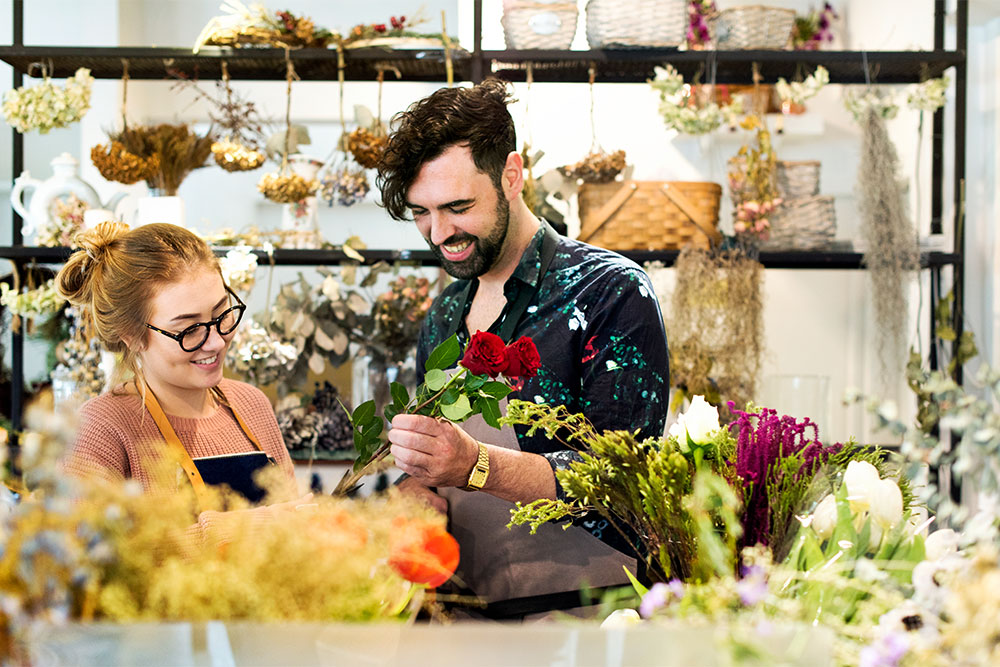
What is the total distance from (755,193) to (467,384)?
2.29m

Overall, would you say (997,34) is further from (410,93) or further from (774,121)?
(410,93)

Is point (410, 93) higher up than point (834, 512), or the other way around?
point (410, 93)

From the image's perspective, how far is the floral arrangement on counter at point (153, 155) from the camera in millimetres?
2924

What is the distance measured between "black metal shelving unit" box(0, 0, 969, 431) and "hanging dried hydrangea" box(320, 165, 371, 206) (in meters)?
0.23

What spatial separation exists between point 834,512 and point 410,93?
3.45 meters

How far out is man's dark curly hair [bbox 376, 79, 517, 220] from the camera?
1585 millimetres

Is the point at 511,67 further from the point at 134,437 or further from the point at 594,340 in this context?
the point at 134,437

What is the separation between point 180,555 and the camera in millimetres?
645

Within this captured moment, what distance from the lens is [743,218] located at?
305 centimetres

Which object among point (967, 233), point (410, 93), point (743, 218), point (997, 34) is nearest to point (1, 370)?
point (410, 93)

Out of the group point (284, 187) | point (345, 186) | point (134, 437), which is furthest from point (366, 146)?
point (134, 437)

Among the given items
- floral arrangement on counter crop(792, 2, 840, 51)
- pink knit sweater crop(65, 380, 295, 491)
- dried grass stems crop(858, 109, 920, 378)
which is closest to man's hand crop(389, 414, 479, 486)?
pink knit sweater crop(65, 380, 295, 491)

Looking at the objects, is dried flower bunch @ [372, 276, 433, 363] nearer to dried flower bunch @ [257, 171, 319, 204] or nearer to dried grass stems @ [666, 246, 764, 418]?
dried flower bunch @ [257, 171, 319, 204]

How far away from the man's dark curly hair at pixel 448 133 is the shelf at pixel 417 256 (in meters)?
1.33
